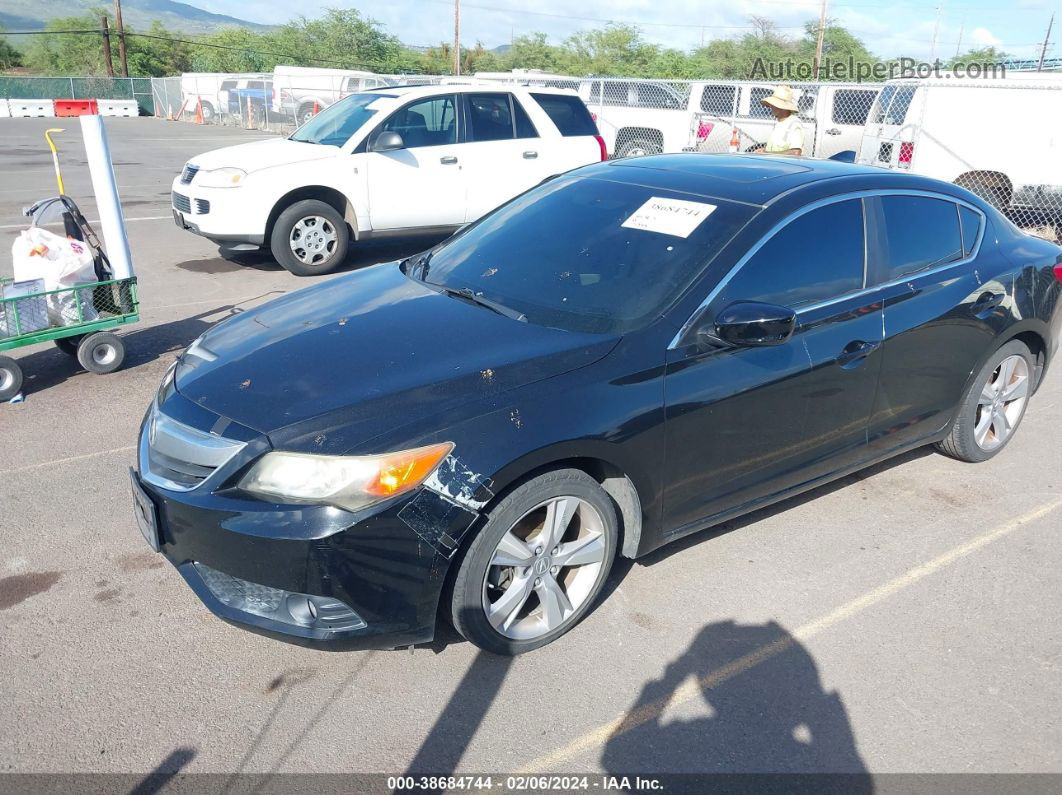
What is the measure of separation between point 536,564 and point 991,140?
1123 cm

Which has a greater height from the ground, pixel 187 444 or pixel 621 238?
pixel 621 238

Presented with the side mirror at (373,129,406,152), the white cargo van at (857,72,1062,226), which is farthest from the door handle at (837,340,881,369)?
the white cargo van at (857,72,1062,226)

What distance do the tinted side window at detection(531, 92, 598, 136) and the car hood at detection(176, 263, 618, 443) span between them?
705 centimetres

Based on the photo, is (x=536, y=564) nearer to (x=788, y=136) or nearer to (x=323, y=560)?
(x=323, y=560)

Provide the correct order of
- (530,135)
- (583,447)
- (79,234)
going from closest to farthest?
(583,447)
(79,234)
(530,135)

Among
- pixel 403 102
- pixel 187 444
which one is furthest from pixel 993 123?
pixel 187 444

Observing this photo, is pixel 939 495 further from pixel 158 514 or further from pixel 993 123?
pixel 993 123

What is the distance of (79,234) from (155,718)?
4356 mm

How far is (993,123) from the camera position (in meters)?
11.8

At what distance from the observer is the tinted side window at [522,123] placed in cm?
1010

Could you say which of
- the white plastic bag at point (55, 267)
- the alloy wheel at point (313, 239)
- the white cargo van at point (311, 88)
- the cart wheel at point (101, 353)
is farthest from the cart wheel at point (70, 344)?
the white cargo van at point (311, 88)

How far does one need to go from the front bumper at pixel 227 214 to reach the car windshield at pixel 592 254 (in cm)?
494

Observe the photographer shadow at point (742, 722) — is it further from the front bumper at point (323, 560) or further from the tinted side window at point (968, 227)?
the tinted side window at point (968, 227)

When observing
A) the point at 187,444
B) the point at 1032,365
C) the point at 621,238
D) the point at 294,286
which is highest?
the point at 621,238
